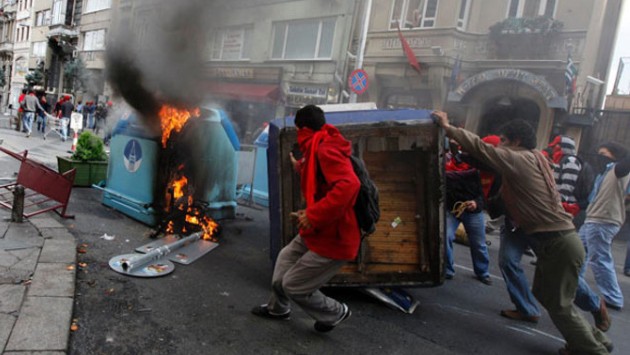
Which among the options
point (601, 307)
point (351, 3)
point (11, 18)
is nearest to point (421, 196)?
point (601, 307)

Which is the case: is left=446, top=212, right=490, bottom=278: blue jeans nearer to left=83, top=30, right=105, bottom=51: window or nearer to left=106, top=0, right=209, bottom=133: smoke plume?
left=106, top=0, right=209, bottom=133: smoke plume

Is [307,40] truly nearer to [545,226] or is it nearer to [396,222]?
[396,222]

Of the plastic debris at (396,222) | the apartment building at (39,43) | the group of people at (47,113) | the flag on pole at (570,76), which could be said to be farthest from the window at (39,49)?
the plastic debris at (396,222)

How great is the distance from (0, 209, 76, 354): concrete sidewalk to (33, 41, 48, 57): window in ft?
129

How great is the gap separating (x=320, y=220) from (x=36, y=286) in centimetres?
213

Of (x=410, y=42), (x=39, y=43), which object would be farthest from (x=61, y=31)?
(x=410, y=42)

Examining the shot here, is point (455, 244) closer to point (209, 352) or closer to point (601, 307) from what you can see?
point (601, 307)

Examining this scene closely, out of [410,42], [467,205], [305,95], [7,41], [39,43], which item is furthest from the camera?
[7,41]

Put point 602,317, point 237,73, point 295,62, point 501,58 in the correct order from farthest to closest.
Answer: point 295,62 → point 501,58 → point 237,73 → point 602,317

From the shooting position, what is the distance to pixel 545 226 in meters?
2.96

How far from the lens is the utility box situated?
3.38m

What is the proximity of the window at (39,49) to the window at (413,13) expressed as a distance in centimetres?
3386

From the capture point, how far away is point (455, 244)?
6.50m

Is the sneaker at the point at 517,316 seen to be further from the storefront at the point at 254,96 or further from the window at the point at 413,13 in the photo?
the window at the point at 413,13
